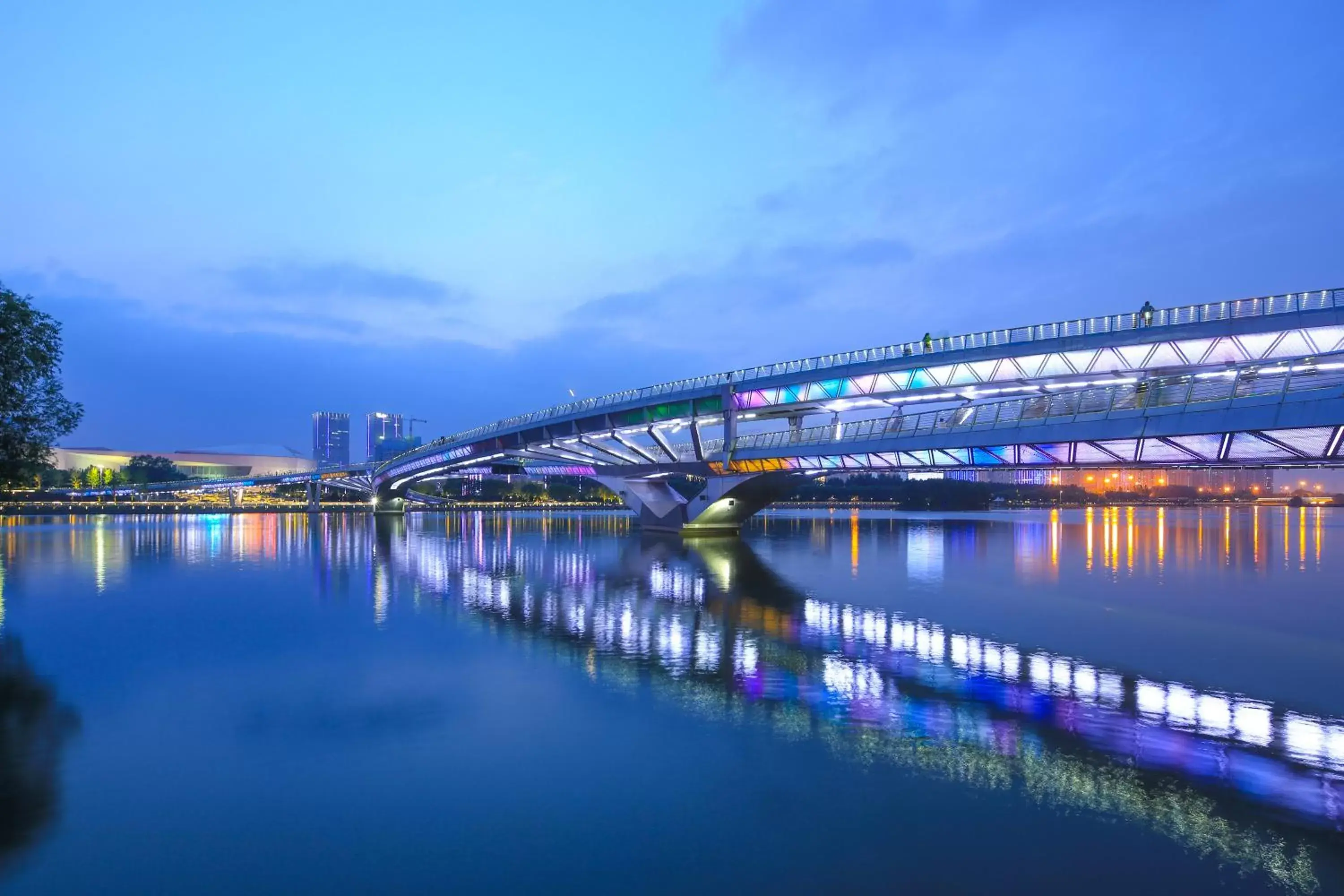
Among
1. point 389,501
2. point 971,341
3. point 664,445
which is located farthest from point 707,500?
point 389,501

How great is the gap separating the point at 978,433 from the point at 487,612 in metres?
18.5

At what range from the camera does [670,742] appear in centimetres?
1111

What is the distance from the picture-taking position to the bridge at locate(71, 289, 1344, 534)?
2255 cm

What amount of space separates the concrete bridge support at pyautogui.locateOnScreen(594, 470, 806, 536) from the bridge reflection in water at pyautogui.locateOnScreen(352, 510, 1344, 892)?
25.9 m

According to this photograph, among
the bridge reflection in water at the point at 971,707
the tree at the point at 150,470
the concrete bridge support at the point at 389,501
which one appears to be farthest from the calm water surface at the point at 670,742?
the tree at the point at 150,470

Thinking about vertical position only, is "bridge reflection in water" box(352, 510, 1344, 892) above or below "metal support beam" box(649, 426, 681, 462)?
below

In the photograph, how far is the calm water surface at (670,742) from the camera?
7.62 meters

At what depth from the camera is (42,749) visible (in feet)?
35.6

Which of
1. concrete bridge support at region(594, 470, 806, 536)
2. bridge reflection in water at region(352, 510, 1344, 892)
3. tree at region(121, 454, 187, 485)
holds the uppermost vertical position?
tree at region(121, 454, 187, 485)

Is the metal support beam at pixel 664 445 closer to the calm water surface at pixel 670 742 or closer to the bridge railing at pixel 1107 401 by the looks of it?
the bridge railing at pixel 1107 401

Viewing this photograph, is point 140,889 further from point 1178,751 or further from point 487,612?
point 487,612

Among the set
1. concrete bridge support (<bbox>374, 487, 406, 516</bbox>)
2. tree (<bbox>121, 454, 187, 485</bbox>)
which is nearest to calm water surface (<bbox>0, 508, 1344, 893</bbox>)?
concrete bridge support (<bbox>374, 487, 406, 516</bbox>)

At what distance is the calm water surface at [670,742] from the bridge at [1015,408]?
16.5ft

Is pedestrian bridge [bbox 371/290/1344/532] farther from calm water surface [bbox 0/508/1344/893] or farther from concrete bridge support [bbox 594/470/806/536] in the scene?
calm water surface [bbox 0/508/1344/893]
